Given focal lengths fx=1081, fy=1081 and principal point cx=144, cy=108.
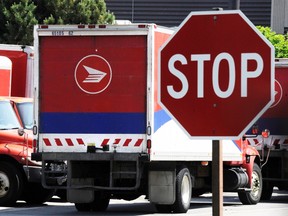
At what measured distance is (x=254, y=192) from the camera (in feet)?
70.1

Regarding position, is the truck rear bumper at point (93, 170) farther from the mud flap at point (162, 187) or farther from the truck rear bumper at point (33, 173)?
the truck rear bumper at point (33, 173)

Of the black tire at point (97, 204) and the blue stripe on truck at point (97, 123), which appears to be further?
the black tire at point (97, 204)

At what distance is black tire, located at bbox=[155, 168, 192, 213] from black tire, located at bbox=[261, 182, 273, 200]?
5.33m

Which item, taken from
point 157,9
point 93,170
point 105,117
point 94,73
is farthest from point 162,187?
point 157,9

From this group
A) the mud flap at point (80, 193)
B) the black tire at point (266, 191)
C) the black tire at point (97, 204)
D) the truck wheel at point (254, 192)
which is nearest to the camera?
the mud flap at point (80, 193)

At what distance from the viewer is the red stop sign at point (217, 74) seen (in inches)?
239

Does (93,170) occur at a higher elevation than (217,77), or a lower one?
lower

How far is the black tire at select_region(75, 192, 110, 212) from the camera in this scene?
1845 cm

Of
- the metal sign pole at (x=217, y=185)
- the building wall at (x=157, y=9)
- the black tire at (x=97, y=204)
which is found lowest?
the black tire at (x=97, y=204)

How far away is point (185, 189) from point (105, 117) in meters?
1.89

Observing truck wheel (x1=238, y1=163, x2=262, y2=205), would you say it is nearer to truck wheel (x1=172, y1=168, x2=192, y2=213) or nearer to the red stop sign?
truck wheel (x1=172, y1=168, x2=192, y2=213)

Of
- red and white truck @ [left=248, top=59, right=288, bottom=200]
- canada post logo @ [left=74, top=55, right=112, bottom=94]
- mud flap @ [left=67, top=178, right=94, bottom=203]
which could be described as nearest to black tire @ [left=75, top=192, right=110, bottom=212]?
mud flap @ [left=67, top=178, right=94, bottom=203]

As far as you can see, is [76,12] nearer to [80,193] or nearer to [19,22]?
[19,22]

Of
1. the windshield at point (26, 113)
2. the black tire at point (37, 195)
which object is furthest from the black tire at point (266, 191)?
the windshield at point (26, 113)
